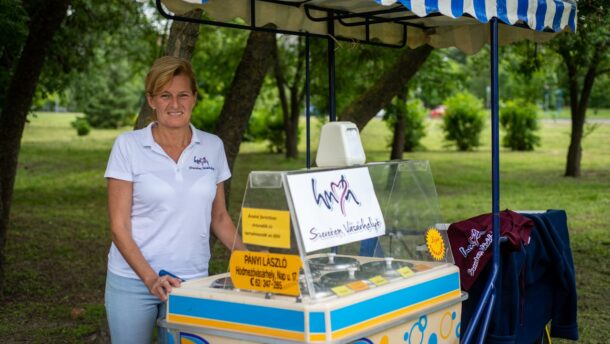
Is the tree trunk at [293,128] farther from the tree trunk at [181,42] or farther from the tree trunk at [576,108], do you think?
the tree trunk at [181,42]

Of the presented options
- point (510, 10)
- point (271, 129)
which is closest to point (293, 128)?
point (271, 129)

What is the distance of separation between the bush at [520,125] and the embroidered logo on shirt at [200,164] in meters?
28.3

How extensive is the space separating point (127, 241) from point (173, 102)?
60 centimetres

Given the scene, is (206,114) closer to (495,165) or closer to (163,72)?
(495,165)

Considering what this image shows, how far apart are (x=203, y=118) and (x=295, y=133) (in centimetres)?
548

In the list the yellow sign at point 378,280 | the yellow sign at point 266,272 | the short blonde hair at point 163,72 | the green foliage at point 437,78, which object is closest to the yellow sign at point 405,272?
the yellow sign at point 378,280

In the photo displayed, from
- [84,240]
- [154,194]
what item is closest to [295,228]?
[154,194]

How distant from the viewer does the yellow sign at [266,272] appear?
3.20 m

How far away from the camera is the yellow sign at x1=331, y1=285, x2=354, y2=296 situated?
3.25 meters

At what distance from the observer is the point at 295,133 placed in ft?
87.6

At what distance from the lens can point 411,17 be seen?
196 inches

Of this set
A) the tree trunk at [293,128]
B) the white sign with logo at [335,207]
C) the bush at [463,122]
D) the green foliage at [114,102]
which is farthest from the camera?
the green foliage at [114,102]

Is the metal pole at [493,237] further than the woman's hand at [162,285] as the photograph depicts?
Yes

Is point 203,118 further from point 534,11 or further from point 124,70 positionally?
point 534,11
